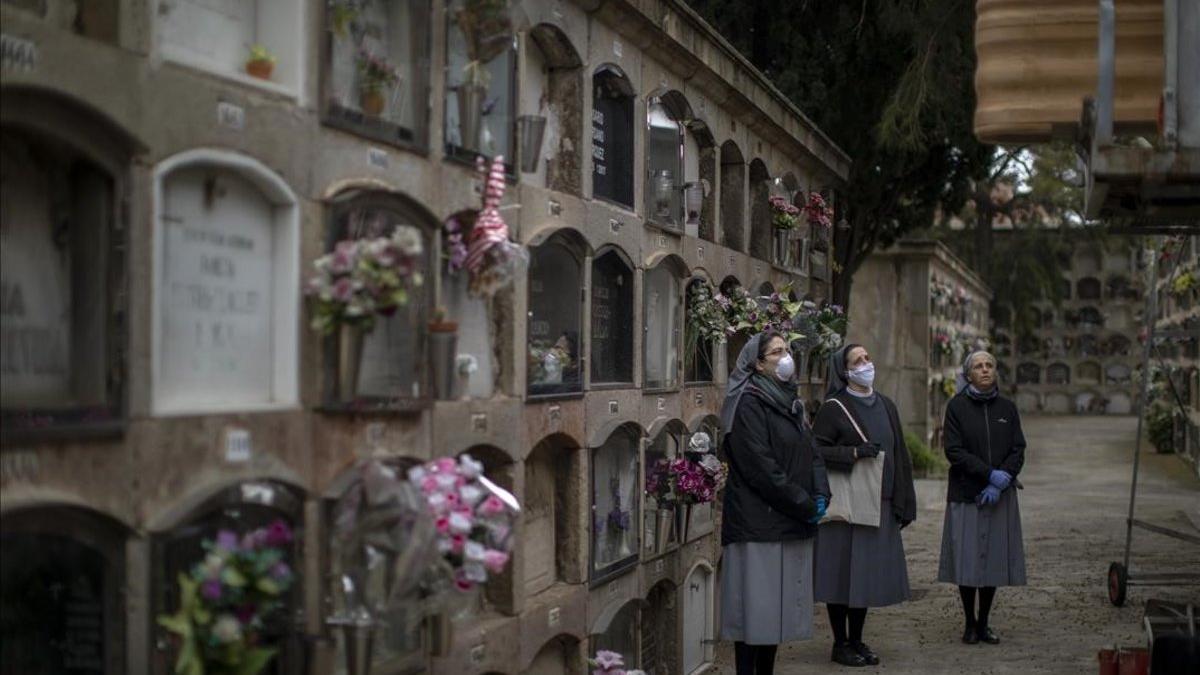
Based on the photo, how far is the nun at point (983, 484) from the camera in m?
7.69

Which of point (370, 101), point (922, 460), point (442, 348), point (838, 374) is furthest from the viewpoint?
point (922, 460)

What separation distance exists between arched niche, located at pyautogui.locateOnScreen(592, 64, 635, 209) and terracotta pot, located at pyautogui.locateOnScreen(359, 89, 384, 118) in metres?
1.93

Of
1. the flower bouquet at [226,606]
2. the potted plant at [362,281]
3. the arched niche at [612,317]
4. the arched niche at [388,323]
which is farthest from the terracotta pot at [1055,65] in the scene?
the flower bouquet at [226,606]

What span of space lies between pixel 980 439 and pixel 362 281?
15.7 feet

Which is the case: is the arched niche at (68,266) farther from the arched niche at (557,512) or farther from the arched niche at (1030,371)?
the arched niche at (1030,371)

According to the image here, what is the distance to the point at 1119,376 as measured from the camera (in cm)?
3853

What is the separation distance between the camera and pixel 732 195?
330 inches

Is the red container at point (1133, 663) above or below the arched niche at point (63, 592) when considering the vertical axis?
below

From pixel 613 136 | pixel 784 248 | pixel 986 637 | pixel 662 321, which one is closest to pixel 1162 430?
pixel 784 248

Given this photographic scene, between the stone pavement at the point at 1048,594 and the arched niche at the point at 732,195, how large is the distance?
212 cm

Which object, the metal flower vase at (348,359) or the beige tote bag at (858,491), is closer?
the metal flower vase at (348,359)

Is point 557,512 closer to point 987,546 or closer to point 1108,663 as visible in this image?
point 1108,663

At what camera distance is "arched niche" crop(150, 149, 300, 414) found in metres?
3.29

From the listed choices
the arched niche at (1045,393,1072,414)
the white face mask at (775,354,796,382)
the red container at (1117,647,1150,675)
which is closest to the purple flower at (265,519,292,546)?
the white face mask at (775,354,796,382)
